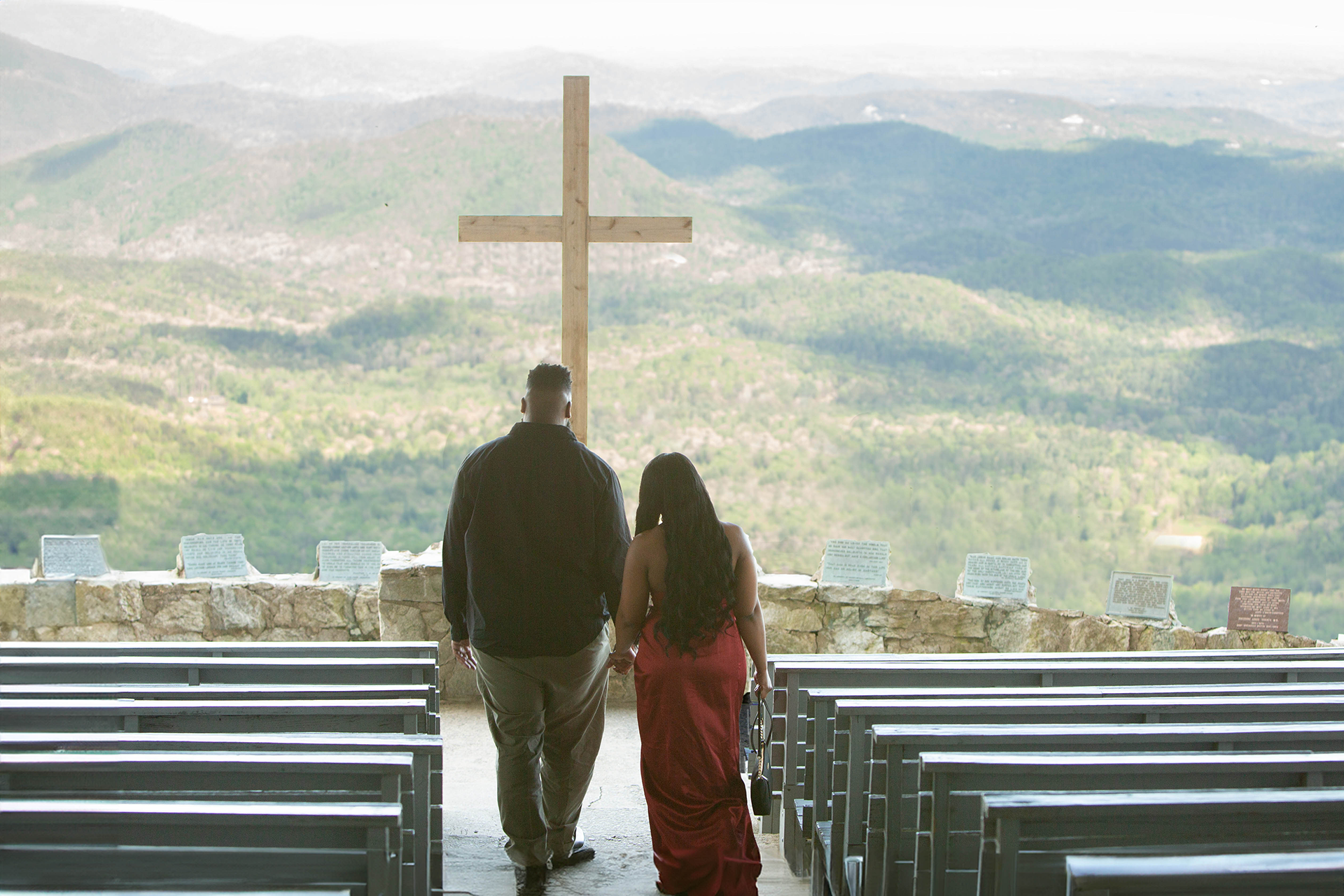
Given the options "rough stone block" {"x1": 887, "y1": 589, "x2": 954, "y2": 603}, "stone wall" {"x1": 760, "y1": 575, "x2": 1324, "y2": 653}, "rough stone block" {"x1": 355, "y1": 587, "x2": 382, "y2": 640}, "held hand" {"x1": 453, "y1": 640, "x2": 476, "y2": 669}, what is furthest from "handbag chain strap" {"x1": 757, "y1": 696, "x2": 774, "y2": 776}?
"rough stone block" {"x1": 355, "y1": 587, "x2": 382, "y2": 640}

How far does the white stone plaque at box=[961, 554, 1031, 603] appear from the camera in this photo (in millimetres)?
4621

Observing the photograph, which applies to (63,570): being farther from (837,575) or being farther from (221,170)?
(221,170)

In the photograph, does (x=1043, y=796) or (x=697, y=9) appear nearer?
(x=1043, y=796)

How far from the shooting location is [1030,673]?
8.68 feet

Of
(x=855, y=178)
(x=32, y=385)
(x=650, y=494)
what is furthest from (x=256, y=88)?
(x=650, y=494)

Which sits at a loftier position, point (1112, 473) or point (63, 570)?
point (63, 570)

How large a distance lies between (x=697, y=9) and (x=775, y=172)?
11.5ft

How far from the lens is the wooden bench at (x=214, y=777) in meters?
1.52

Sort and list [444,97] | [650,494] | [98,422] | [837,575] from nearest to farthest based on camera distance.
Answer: [650,494] < [837,575] < [98,422] < [444,97]

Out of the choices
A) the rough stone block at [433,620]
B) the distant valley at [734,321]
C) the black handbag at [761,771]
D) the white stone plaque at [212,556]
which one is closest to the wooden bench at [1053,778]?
the black handbag at [761,771]

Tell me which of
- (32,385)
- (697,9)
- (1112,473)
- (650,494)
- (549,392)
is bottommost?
(1112,473)

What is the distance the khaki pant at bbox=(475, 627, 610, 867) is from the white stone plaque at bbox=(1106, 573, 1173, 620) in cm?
270

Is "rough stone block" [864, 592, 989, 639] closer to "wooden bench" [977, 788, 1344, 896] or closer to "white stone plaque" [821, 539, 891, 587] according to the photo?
"white stone plaque" [821, 539, 891, 587]

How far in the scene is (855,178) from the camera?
18.5 meters
